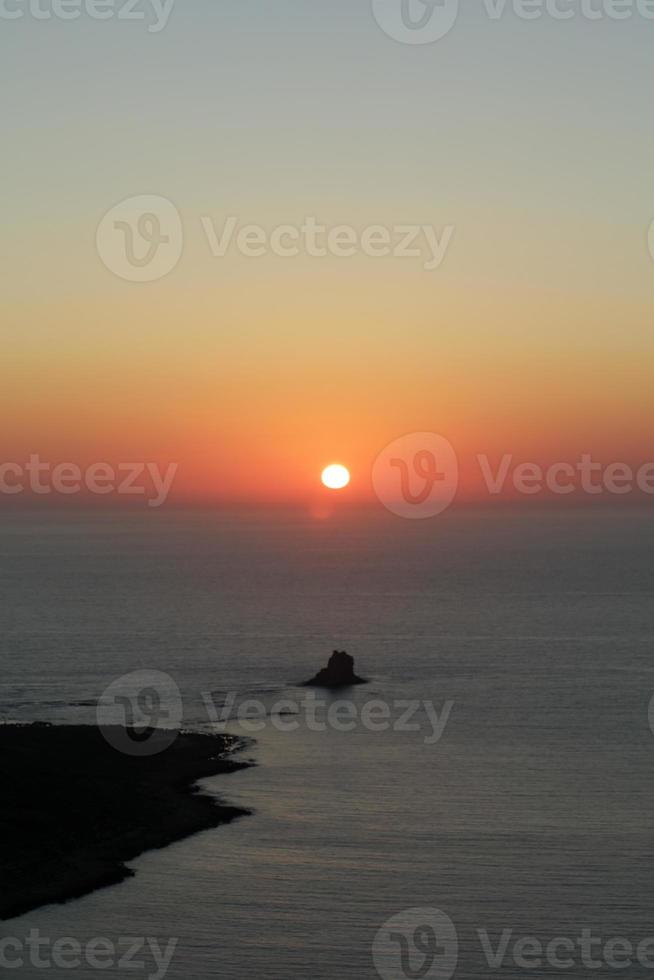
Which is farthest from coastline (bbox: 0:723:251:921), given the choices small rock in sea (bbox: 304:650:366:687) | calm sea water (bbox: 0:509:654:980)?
small rock in sea (bbox: 304:650:366:687)

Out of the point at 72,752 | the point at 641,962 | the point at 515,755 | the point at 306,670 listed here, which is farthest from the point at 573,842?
the point at 306,670

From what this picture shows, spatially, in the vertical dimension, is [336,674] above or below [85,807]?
above

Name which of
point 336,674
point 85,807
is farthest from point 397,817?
point 336,674

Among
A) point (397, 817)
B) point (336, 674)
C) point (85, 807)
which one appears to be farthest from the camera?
point (336, 674)

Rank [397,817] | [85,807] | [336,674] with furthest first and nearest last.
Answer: [336,674] < [397,817] < [85,807]

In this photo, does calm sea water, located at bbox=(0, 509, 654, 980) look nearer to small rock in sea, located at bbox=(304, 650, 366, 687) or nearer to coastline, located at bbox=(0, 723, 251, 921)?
coastline, located at bbox=(0, 723, 251, 921)

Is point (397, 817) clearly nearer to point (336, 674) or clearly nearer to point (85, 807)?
point (85, 807)

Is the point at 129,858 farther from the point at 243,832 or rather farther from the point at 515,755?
the point at 515,755

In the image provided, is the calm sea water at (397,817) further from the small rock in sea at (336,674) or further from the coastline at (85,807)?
the small rock in sea at (336,674)
